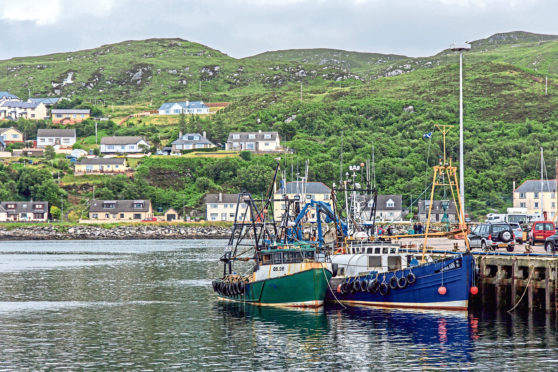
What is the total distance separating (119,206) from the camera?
175375 mm

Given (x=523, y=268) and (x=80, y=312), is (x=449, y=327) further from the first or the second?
(x=80, y=312)

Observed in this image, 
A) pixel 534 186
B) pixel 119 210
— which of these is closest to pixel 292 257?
pixel 534 186

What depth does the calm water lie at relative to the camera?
38.1 meters

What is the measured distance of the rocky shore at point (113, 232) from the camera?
167m

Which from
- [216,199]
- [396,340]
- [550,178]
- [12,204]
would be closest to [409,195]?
[550,178]

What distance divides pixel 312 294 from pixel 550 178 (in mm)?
126539

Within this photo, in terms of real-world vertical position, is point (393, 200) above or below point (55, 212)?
above

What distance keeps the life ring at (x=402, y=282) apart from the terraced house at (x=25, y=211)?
134118 millimetres

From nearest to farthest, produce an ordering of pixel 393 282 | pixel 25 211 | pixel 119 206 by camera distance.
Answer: pixel 393 282, pixel 25 211, pixel 119 206

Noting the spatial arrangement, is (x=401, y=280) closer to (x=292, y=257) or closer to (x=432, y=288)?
(x=432, y=288)

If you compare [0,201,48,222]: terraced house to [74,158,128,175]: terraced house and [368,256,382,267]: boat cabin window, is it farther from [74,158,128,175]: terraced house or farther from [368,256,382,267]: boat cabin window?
[368,256,382,267]: boat cabin window

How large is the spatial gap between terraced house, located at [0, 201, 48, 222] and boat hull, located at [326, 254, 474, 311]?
131 metres

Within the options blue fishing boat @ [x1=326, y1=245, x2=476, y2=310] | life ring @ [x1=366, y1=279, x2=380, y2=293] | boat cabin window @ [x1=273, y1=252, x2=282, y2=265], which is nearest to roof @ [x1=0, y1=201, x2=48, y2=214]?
blue fishing boat @ [x1=326, y1=245, x2=476, y2=310]

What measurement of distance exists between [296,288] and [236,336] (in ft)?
30.1
